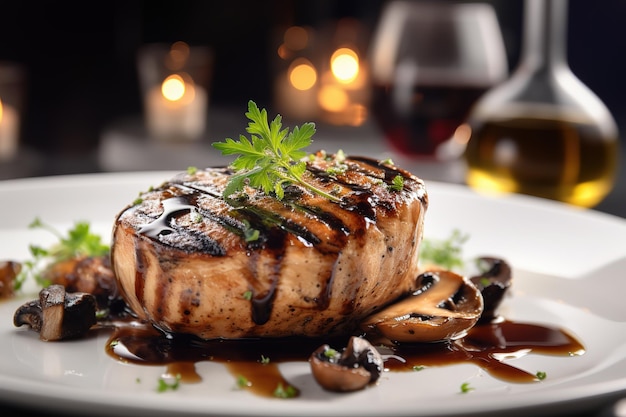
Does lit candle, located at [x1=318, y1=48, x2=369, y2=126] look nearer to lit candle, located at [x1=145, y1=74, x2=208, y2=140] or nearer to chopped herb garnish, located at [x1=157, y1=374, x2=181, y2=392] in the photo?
lit candle, located at [x1=145, y1=74, x2=208, y2=140]

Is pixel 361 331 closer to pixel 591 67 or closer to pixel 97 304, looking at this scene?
pixel 97 304

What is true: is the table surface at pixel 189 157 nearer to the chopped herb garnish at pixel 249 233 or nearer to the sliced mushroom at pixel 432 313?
the sliced mushroom at pixel 432 313

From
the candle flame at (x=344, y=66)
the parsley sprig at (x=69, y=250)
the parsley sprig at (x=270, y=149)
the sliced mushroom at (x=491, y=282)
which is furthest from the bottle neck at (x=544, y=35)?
the parsley sprig at (x=69, y=250)

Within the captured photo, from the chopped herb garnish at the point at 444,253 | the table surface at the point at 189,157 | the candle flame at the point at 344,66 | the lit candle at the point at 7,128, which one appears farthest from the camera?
the candle flame at the point at 344,66

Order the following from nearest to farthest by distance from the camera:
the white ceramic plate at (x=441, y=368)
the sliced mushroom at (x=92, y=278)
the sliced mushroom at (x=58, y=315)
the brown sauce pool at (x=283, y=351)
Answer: the white ceramic plate at (x=441, y=368), the brown sauce pool at (x=283, y=351), the sliced mushroom at (x=58, y=315), the sliced mushroom at (x=92, y=278)

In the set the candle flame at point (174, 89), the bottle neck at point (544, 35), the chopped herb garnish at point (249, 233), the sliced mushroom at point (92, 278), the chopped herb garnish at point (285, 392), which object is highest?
the bottle neck at point (544, 35)
